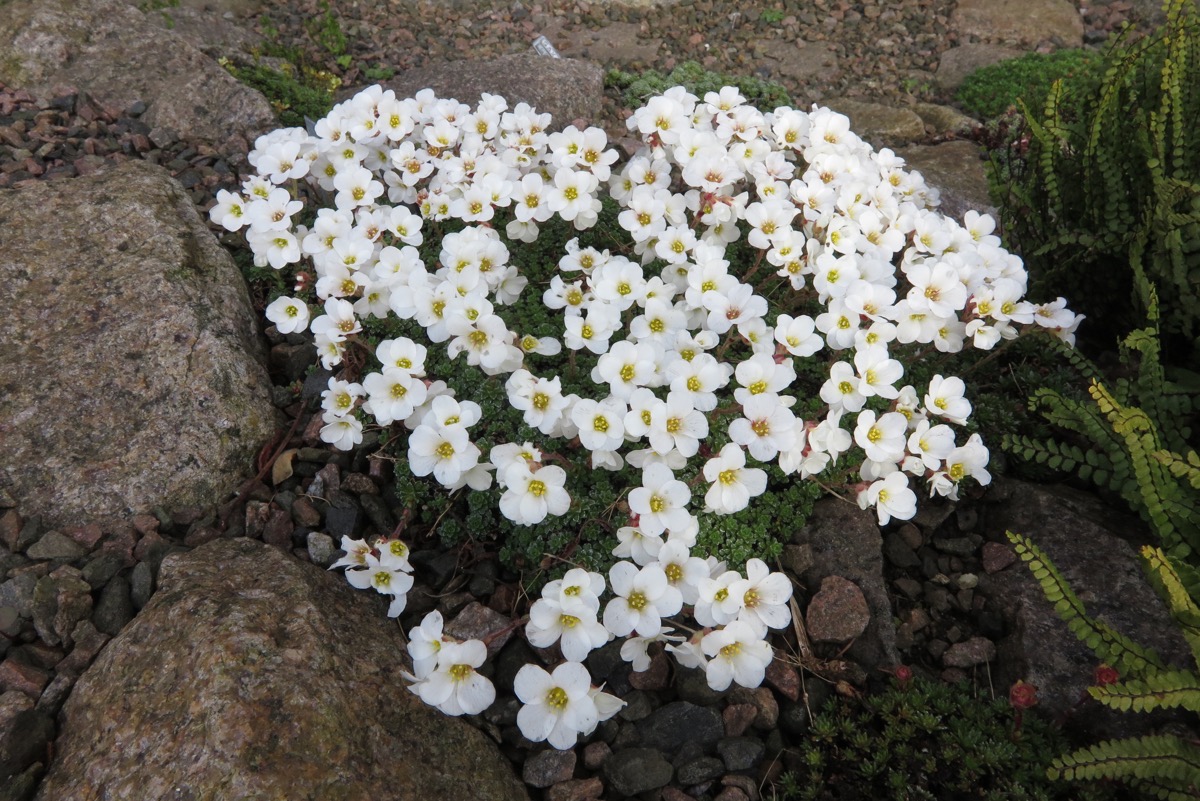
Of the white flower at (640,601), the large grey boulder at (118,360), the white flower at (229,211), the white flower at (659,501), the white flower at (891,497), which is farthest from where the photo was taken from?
the white flower at (229,211)

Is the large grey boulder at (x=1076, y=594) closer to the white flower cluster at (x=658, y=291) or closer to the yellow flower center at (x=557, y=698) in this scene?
the white flower cluster at (x=658, y=291)

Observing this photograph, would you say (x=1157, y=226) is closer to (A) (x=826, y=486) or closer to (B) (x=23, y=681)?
(A) (x=826, y=486)

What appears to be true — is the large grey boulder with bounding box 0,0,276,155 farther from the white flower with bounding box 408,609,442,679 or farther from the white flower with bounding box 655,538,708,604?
the white flower with bounding box 655,538,708,604

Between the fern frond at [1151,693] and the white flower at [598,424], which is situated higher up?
the fern frond at [1151,693]

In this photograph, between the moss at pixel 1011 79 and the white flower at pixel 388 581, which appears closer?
the white flower at pixel 388 581

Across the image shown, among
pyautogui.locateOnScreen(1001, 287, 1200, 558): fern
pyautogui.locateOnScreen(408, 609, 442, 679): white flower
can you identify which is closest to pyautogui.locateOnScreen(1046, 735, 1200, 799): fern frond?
pyautogui.locateOnScreen(1001, 287, 1200, 558): fern

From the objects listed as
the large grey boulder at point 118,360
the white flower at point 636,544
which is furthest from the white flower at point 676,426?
the large grey boulder at point 118,360
